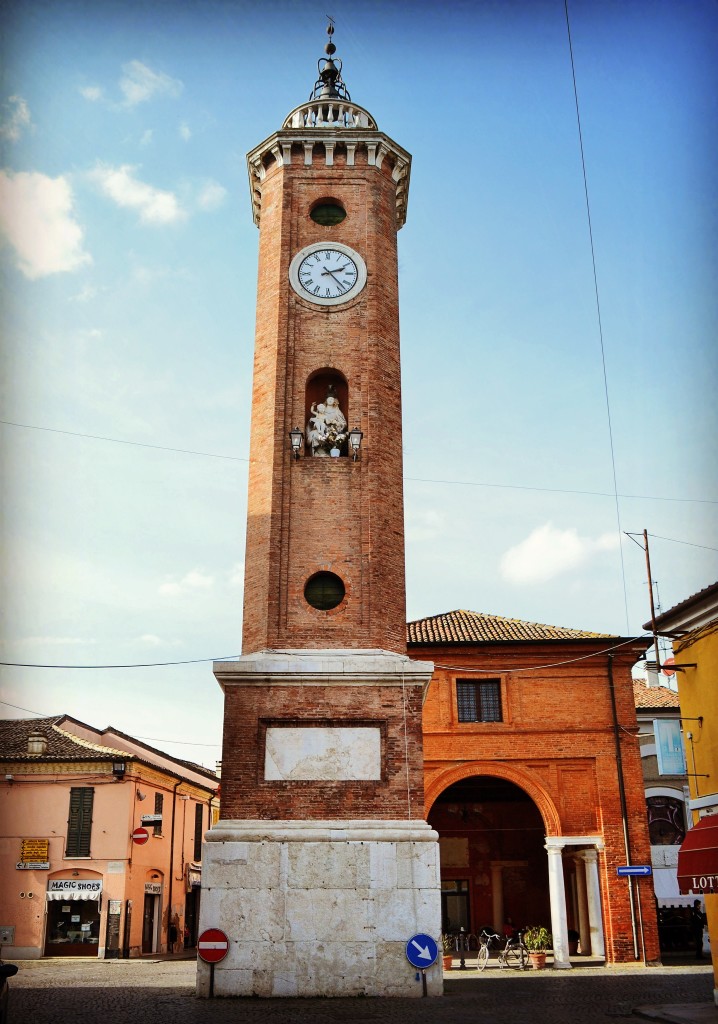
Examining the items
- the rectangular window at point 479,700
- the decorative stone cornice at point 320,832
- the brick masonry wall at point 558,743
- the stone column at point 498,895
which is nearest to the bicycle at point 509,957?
the brick masonry wall at point 558,743

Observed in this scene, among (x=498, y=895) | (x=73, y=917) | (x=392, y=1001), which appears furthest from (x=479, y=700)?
(x=73, y=917)

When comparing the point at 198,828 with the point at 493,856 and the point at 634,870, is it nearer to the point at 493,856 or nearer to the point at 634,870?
the point at 493,856

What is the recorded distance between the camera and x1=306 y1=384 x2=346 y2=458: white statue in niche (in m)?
18.1

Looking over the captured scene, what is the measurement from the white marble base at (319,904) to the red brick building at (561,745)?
27.7 feet

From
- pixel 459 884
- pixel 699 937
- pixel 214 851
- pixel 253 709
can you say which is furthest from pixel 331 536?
pixel 699 937

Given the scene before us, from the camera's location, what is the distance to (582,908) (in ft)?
83.0

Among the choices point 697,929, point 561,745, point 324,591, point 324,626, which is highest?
point 324,591

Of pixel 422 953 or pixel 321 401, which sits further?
pixel 321 401

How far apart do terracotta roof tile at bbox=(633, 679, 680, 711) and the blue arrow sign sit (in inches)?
668

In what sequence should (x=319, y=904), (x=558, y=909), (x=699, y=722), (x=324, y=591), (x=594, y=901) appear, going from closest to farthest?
(x=319, y=904) → (x=699, y=722) → (x=324, y=591) → (x=558, y=909) → (x=594, y=901)

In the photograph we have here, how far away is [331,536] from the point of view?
1745cm

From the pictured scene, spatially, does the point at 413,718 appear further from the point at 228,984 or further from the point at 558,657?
the point at 558,657

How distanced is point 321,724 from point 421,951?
12.4 ft

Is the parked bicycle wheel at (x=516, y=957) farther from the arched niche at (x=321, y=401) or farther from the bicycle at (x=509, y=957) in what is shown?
the arched niche at (x=321, y=401)
